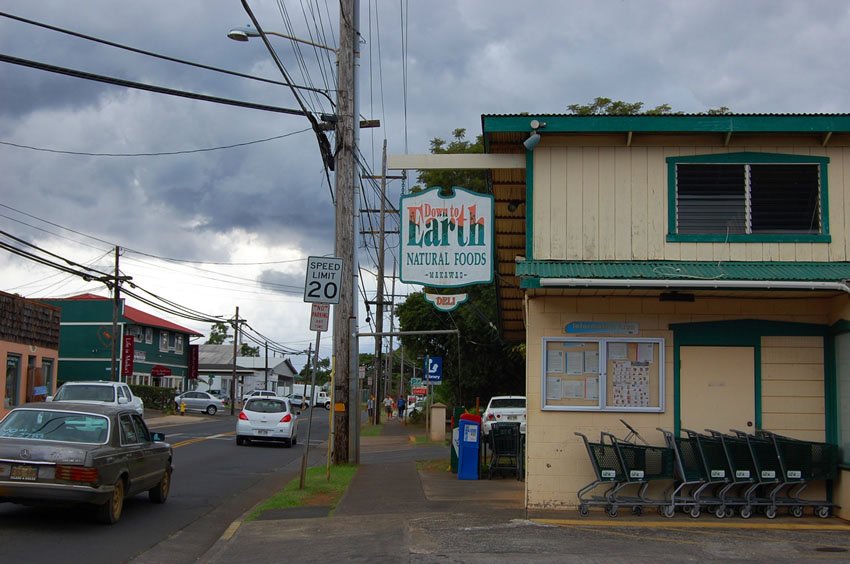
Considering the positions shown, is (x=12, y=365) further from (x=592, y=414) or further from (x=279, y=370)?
(x=279, y=370)

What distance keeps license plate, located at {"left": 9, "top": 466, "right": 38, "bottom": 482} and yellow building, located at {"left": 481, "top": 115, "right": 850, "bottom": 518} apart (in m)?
6.01

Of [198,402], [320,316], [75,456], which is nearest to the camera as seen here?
[75,456]

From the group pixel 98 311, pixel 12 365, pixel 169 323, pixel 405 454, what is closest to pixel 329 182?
pixel 405 454

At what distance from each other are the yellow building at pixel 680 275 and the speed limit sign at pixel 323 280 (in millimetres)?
3184

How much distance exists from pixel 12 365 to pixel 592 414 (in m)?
28.8

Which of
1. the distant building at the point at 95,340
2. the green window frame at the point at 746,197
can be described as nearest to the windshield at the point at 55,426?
the green window frame at the point at 746,197

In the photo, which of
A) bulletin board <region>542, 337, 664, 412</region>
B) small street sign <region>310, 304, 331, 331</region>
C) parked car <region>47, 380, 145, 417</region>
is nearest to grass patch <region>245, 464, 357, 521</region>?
small street sign <region>310, 304, 331, 331</region>

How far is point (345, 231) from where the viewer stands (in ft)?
58.2

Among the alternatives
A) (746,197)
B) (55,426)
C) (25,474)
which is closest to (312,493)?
(55,426)

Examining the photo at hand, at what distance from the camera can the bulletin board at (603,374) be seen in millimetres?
11625

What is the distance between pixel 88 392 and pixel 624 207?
1920 cm

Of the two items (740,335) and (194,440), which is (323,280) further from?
(194,440)

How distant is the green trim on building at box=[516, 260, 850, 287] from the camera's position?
11.0m

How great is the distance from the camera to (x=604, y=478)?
1085 cm
